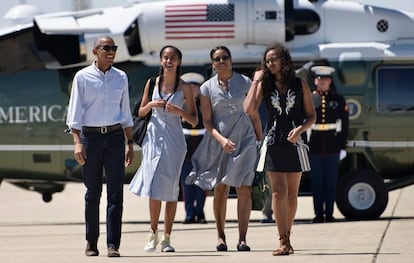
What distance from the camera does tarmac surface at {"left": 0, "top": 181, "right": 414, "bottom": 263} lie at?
10.1 metres

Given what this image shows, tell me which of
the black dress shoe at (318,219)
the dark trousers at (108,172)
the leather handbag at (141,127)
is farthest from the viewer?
the black dress shoe at (318,219)

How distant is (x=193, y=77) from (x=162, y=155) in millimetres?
4862

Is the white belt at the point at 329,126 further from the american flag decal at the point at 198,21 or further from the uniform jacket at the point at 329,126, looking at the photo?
the american flag decal at the point at 198,21

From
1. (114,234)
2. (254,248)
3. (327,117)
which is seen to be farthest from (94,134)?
(327,117)

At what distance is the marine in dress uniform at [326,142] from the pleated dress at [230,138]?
3.92 meters

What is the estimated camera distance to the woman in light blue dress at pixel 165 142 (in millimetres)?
10703

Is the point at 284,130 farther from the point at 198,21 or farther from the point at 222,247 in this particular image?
the point at 198,21

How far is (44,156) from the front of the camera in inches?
626

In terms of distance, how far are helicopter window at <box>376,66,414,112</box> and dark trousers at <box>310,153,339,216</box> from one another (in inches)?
41.2

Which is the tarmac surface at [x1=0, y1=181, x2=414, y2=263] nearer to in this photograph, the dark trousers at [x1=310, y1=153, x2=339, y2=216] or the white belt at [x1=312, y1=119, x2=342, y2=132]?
the dark trousers at [x1=310, y1=153, x2=339, y2=216]

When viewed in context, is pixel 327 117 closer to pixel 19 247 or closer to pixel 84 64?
pixel 84 64

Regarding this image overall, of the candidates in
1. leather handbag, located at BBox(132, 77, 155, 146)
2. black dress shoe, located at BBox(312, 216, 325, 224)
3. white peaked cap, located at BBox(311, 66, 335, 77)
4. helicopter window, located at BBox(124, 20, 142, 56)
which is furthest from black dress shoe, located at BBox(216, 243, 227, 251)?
helicopter window, located at BBox(124, 20, 142, 56)

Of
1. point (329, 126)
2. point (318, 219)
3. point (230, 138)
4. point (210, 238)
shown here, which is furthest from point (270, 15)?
point (230, 138)

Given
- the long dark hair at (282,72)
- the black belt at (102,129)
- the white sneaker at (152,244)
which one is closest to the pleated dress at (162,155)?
the white sneaker at (152,244)
